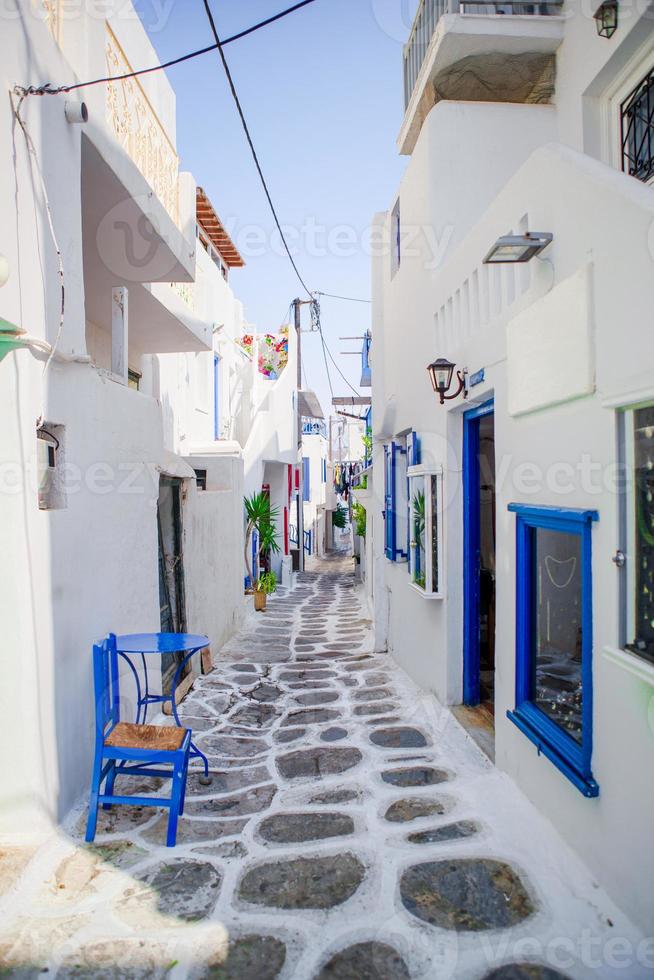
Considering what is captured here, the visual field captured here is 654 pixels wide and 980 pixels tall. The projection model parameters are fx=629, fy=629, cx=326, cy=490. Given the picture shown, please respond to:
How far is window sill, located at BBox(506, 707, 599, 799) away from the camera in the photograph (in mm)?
3043

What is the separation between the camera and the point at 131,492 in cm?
546

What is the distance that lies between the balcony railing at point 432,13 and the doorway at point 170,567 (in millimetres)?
5714

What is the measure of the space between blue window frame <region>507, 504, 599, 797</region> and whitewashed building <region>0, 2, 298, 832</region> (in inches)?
117

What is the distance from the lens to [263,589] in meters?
14.5

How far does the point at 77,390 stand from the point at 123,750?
240 cm

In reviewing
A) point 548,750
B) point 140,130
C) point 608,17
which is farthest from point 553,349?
point 140,130

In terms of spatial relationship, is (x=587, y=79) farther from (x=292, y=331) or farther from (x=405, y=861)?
(x=292, y=331)

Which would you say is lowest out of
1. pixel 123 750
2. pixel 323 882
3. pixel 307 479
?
pixel 323 882

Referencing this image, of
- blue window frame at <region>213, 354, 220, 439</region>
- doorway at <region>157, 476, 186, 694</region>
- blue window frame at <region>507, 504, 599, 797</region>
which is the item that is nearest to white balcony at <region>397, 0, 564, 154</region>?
blue window frame at <region>507, 504, 599, 797</region>

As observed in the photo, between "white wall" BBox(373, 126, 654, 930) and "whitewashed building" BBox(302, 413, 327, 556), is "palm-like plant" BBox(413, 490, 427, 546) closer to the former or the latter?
"white wall" BBox(373, 126, 654, 930)

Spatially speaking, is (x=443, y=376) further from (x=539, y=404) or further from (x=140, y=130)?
(x=140, y=130)

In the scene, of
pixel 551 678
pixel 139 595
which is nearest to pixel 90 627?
pixel 139 595

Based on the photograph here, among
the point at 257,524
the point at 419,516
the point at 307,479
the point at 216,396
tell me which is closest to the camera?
the point at 419,516

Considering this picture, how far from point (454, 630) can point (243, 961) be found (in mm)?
3656
